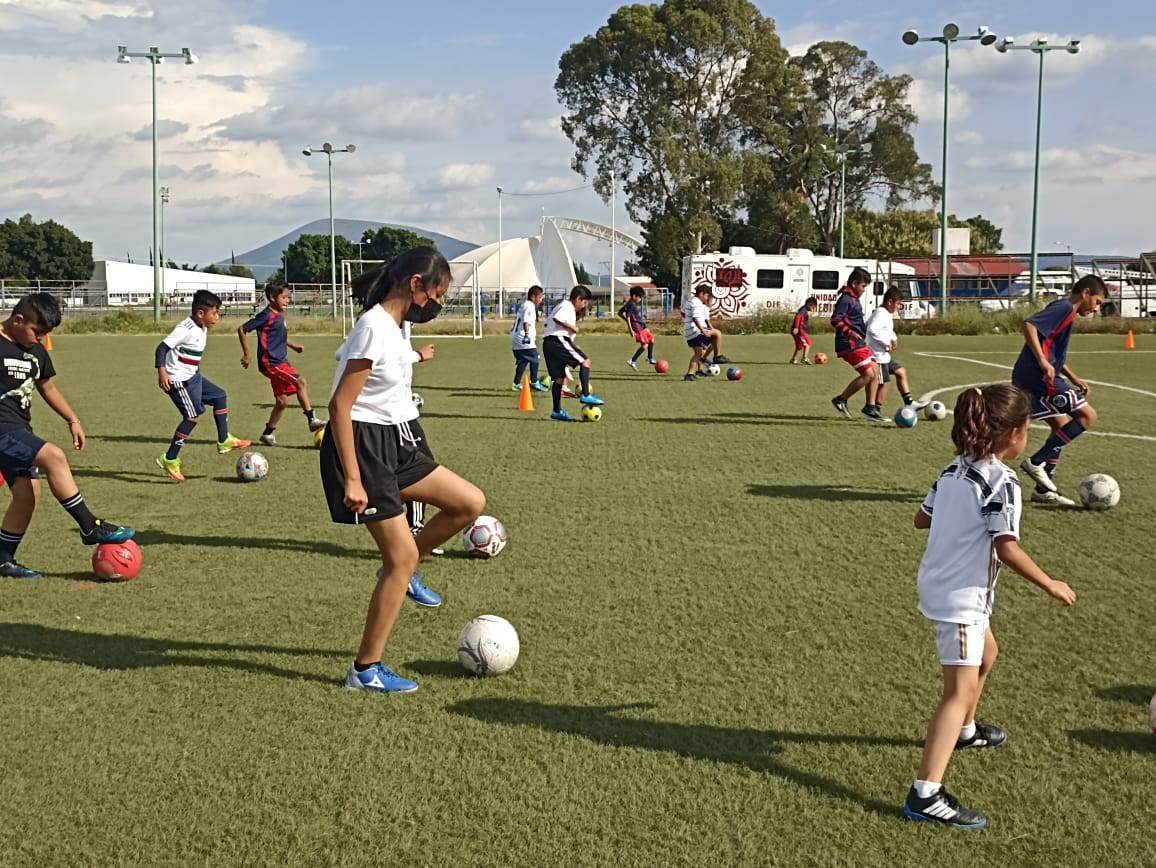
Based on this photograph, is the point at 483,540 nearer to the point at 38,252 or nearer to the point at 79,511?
the point at 79,511

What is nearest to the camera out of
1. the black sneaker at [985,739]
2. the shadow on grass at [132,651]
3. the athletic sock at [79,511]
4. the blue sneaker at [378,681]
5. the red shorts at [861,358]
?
the black sneaker at [985,739]

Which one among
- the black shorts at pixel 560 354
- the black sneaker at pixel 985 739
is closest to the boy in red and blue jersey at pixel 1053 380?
the black sneaker at pixel 985 739

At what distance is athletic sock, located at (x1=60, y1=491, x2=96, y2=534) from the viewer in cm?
691

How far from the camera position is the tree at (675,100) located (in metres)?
56.2

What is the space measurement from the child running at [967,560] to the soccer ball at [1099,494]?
5.41 meters

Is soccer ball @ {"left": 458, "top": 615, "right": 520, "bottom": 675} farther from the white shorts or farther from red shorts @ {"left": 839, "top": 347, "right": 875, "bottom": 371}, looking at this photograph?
red shorts @ {"left": 839, "top": 347, "right": 875, "bottom": 371}

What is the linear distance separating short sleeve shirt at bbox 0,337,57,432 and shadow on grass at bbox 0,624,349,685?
1646 millimetres

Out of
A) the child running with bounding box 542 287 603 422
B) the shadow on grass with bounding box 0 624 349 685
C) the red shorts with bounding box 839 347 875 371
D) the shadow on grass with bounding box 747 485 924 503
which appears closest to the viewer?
the shadow on grass with bounding box 0 624 349 685

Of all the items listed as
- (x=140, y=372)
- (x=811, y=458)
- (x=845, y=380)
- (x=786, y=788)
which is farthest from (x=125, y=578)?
(x=140, y=372)

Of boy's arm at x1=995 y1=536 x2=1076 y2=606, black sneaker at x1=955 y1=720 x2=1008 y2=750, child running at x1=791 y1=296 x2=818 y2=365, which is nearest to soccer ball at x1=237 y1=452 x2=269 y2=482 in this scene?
black sneaker at x1=955 y1=720 x2=1008 y2=750

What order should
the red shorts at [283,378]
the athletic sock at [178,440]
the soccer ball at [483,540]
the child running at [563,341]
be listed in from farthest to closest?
the child running at [563,341] < the red shorts at [283,378] < the athletic sock at [178,440] < the soccer ball at [483,540]

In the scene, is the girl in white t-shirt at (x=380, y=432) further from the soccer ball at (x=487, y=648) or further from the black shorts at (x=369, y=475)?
the soccer ball at (x=487, y=648)

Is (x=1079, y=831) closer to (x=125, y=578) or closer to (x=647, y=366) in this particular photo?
(x=125, y=578)

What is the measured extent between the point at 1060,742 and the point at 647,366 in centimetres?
2065
